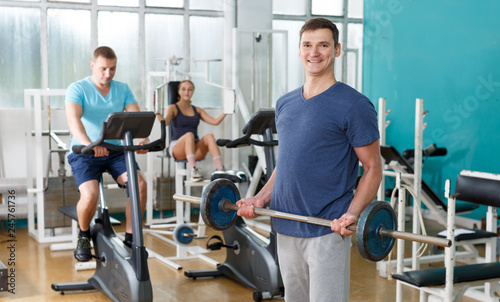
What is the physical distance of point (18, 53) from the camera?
5957 mm

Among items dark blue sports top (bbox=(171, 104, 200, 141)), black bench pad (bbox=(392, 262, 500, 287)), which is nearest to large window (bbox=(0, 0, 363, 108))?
dark blue sports top (bbox=(171, 104, 200, 141))

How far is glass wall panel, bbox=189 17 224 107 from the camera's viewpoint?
6.66 meters

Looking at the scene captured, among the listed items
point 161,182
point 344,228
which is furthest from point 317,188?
point 161,182

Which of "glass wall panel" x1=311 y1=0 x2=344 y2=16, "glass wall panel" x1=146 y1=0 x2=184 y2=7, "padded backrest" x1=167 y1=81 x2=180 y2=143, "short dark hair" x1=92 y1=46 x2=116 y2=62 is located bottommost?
"padded backrest" x1=167 y1=81 x2=180 y2=143

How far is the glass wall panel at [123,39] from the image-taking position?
246 inches

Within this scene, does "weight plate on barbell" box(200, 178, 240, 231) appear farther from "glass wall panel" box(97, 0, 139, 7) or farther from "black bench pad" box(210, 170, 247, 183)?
"glass wall panel" box(97, 0, 139, 7)

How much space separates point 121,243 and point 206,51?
3409 millimetres

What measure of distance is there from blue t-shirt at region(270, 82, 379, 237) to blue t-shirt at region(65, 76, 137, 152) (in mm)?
1944

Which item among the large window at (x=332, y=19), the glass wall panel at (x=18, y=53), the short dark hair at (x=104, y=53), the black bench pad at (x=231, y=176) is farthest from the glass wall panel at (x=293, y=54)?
the short dark hair at (x=104, y=53)

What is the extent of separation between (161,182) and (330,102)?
14.2 feet

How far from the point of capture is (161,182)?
6035 millimetres

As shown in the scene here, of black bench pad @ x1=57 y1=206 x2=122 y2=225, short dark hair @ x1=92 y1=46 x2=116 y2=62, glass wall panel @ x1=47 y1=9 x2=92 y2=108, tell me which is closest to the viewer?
short dark hair @ x1=92 y1=46 x2=116 y2=62

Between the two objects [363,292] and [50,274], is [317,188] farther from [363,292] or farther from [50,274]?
[50,274]

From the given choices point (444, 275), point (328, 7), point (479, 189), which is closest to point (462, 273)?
point (444, 275)
